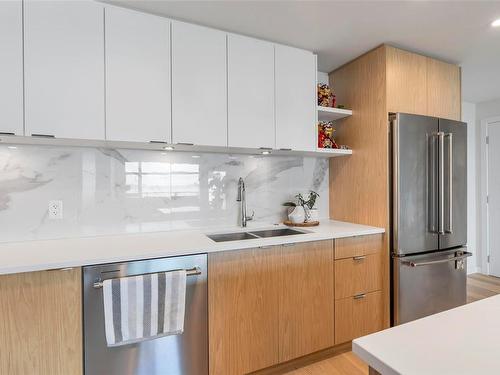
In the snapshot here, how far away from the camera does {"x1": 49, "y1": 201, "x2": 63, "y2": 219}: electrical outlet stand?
5.94 ft

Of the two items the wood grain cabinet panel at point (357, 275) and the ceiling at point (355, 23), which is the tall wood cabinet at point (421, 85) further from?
the wood grain cabinet panel at point (357, 275)

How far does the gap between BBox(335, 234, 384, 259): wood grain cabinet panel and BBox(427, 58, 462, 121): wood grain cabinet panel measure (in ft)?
3.88

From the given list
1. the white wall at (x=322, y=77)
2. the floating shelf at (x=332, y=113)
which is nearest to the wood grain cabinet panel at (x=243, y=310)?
the floating shelf at (x=332, y=113)

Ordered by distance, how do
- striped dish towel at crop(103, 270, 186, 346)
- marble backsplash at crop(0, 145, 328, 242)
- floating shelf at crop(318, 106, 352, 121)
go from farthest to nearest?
floating shelf at crop(318, 106, 352, 121) < marble backsplash at crop(0, 145, 328, 242) < striped dish towel at crop(103, 270, 186, 346)

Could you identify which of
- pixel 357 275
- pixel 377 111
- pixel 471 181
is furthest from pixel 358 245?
pixel 471 181

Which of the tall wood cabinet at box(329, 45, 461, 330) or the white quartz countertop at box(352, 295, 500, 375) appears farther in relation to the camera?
the tall wood cabinet at box(329, 45, 461, 330)

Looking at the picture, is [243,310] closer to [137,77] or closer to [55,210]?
[55,210]

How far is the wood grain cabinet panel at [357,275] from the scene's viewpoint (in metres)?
2.01

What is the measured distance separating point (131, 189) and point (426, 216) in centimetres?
227

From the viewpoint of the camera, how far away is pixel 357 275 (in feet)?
6.80

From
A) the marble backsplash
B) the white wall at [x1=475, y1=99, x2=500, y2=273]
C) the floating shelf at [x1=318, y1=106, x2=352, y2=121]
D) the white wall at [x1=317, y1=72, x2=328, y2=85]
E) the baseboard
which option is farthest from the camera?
the white wall at [x1=475, y1=99, x2=500, y2=273]

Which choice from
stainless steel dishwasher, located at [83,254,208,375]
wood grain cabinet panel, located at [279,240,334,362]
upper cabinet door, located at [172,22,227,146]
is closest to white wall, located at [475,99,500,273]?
wood grain cabinet panel, located at [279,240,334,362]

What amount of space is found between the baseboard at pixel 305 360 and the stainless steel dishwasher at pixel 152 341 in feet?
1.61

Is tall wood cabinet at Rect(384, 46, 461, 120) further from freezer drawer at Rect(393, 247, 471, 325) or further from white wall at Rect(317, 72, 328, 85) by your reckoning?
freezer drawer at Rect(393, 247, 471, 325)
